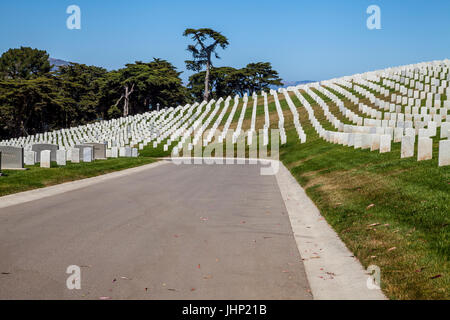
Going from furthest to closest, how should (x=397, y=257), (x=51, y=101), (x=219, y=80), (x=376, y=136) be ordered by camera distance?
(x=219, y=80)
(x=51, y=101)
(x=376, y=136)
(x=397, y=257)

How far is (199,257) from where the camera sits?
6.98 metres

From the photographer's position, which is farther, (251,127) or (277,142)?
(251,127)

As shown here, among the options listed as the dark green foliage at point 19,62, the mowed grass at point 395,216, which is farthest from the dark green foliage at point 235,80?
the mowed grass at point 395,216

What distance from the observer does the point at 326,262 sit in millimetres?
6887

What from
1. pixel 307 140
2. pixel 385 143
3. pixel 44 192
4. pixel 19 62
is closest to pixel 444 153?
pixel 385 143

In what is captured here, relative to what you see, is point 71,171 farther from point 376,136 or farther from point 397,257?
point 397,257

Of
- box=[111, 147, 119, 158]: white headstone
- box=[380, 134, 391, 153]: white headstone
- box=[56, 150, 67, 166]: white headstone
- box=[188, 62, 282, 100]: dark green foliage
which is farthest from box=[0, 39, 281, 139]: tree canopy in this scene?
box=[380, 134, 391, 153]: white headstone

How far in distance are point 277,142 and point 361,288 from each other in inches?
1363

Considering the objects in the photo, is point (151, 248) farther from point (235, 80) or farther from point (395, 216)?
point (235, 80)

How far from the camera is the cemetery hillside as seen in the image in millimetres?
7656

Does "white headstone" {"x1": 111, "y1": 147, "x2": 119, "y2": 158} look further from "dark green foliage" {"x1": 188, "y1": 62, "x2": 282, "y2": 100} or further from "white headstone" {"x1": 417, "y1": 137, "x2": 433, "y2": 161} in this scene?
"dark green foliage" {"x1": 188, "y1": 62, "x2": 282, "y2": 100}

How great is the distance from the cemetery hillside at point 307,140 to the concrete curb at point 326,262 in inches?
8.7

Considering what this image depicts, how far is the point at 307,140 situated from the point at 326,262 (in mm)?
28785
